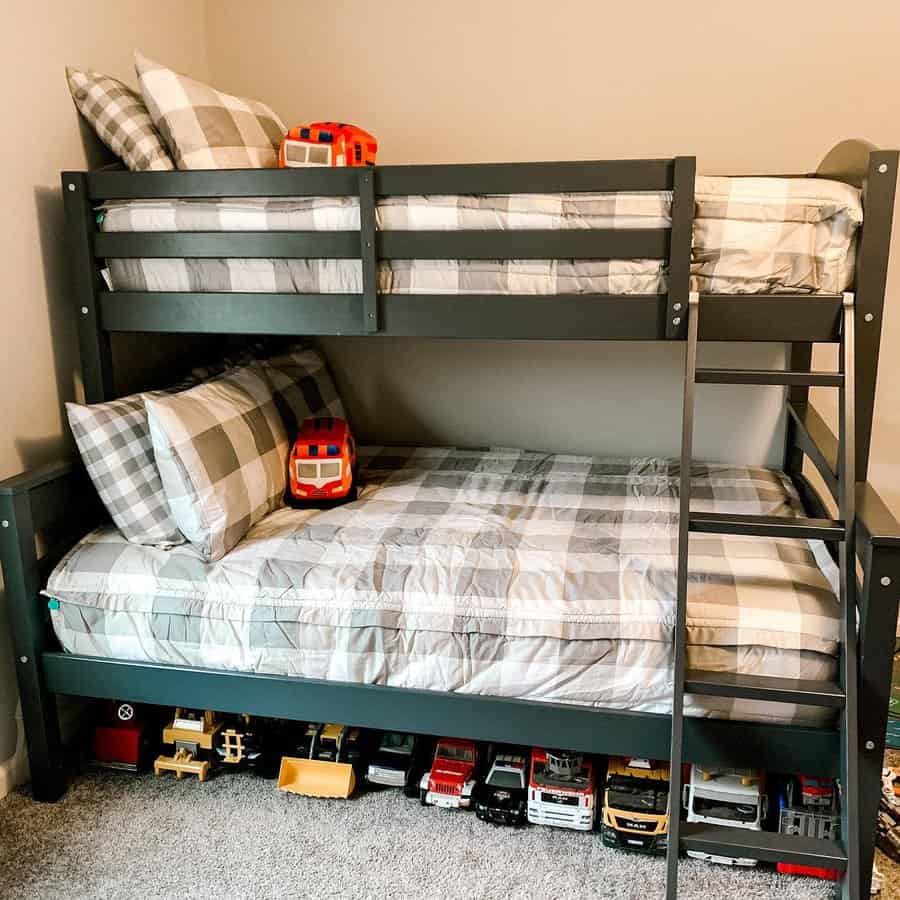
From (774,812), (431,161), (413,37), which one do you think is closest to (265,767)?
(774,812)

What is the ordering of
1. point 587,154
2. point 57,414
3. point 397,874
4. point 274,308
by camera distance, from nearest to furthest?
point 397,874 < point 274,308 < point 57,414 < point 587,154

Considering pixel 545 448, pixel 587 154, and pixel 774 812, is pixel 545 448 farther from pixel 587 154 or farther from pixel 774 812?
pixel 774 812

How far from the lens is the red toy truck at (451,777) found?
201 cm

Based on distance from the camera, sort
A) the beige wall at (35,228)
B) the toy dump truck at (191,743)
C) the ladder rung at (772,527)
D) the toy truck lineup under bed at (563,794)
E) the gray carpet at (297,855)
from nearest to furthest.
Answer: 1. the ladder rung at (772,527)
2. the gray carpet at (297,855)
3. the toy truck lineup under bed at (563,794)
4. the beige wall at (35,228)
5. the toy dump truck at (191,743)

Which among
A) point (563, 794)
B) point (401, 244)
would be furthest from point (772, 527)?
point (401, 244)

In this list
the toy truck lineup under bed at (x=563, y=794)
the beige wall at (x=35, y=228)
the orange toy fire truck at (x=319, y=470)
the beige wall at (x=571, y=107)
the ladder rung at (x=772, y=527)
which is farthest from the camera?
the beige wall at (x=571, y=107)

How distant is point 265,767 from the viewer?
2.16 metres

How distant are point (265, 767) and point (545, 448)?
4.44 feet

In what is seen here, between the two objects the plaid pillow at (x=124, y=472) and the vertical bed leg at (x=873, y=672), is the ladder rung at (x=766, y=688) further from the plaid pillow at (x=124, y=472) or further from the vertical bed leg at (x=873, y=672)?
the plaid pillow at (x=124, y=472)

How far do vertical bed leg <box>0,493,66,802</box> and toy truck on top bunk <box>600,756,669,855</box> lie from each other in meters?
1.29

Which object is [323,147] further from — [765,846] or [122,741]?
[765,846]

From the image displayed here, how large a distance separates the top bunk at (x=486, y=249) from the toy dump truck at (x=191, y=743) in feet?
3.15

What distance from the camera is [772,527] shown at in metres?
1.71

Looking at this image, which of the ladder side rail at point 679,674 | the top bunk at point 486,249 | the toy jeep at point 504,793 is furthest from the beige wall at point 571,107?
the toy jeep at point 504,793
